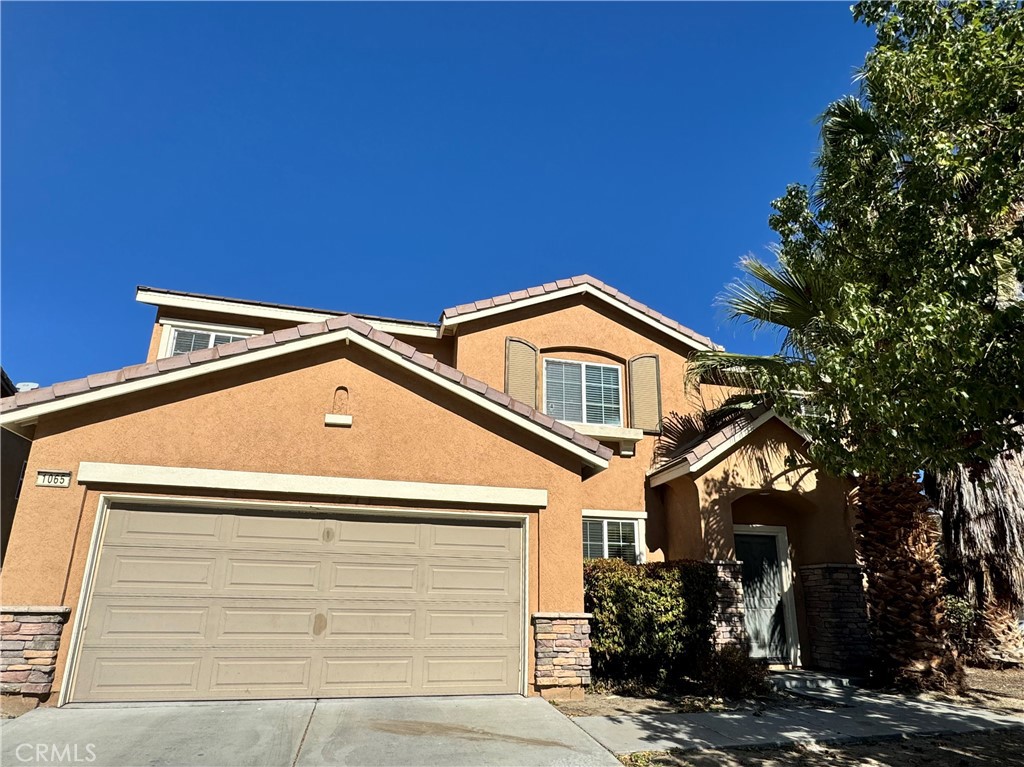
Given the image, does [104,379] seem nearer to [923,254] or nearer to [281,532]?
[281,532]

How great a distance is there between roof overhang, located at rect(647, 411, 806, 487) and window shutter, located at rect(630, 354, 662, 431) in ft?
4.01

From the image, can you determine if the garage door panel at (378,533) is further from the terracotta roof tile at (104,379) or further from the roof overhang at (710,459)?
the roof overhang at (710,459)

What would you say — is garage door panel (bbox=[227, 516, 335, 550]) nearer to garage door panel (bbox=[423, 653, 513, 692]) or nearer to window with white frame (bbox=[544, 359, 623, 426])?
garage door panel (bbox=[423, 653, 513, 692])

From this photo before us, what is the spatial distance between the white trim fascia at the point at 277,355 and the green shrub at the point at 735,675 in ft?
11.8

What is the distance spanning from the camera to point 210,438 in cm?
833

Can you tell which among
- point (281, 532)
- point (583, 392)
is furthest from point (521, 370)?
point (281, 532)

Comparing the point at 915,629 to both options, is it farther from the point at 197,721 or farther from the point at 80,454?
the point at 80,454

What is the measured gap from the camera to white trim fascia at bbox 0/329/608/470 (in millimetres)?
7754

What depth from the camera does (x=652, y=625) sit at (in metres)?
10.1

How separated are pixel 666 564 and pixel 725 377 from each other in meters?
5.35

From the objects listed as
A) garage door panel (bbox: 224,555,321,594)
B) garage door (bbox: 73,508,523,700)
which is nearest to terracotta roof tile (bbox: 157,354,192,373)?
garage door (bbox: 73,508,523,700)

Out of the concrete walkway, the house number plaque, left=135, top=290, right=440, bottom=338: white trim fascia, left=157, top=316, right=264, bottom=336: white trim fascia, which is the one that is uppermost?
left=135, top=290, right=440, bottom=338: white trim fascia

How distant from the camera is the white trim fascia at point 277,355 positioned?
25.4 ft

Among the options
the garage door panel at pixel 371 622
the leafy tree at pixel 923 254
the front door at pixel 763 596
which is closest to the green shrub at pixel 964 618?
the front door at pixel 763 596
